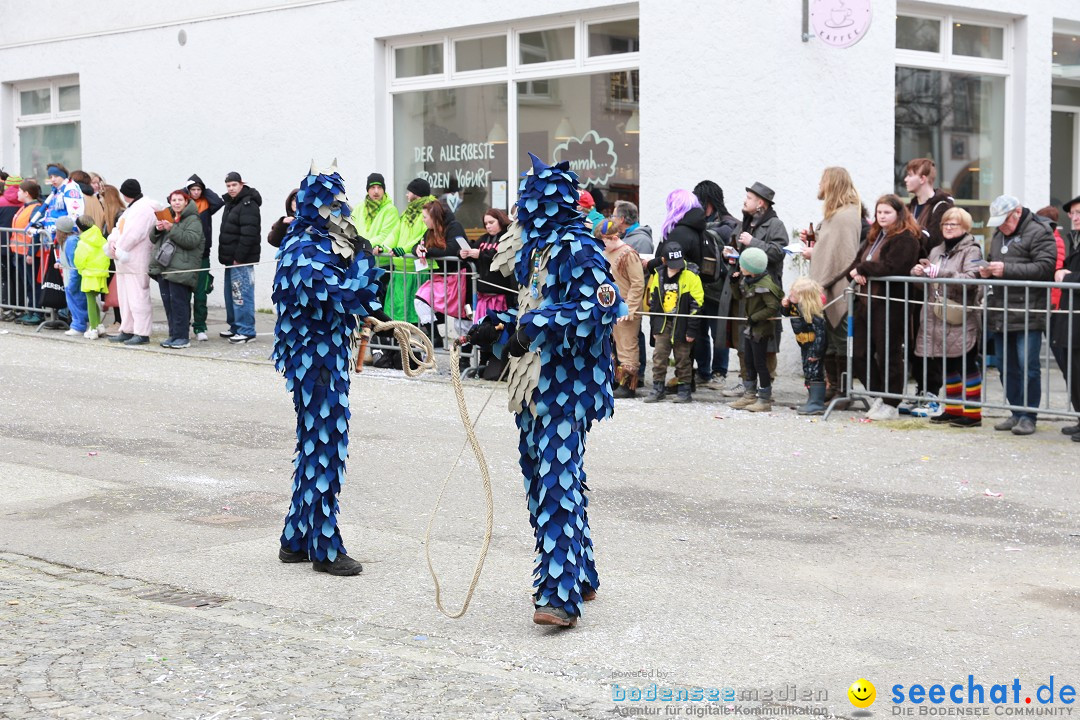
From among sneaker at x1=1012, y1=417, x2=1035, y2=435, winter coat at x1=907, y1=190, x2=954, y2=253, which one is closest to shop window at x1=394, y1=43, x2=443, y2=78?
winter coat at x1=907, y1=190, x2=954, y2=253

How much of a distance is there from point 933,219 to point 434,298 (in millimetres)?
4843

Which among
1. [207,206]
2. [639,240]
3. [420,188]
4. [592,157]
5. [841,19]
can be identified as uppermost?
[841,19]

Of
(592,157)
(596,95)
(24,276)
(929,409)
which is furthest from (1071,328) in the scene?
(24,276)

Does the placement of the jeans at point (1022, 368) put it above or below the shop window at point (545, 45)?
below

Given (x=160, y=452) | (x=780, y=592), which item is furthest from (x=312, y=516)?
(x=160, y=452)

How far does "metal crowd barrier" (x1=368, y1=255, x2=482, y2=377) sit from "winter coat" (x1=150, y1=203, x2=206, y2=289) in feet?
7.63

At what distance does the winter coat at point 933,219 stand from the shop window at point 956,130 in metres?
2.95

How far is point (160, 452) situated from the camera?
33.0 feet

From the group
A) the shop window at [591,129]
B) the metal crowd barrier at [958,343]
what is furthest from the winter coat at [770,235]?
the shop window at [591,129]

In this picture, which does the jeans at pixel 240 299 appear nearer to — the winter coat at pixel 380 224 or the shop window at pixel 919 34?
the winter coat at pixel 380 224

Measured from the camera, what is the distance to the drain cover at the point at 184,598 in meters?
6.44

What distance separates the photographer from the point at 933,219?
1205 cm

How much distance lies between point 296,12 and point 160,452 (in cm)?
966

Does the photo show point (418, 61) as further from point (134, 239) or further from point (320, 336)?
point (320, 336)
